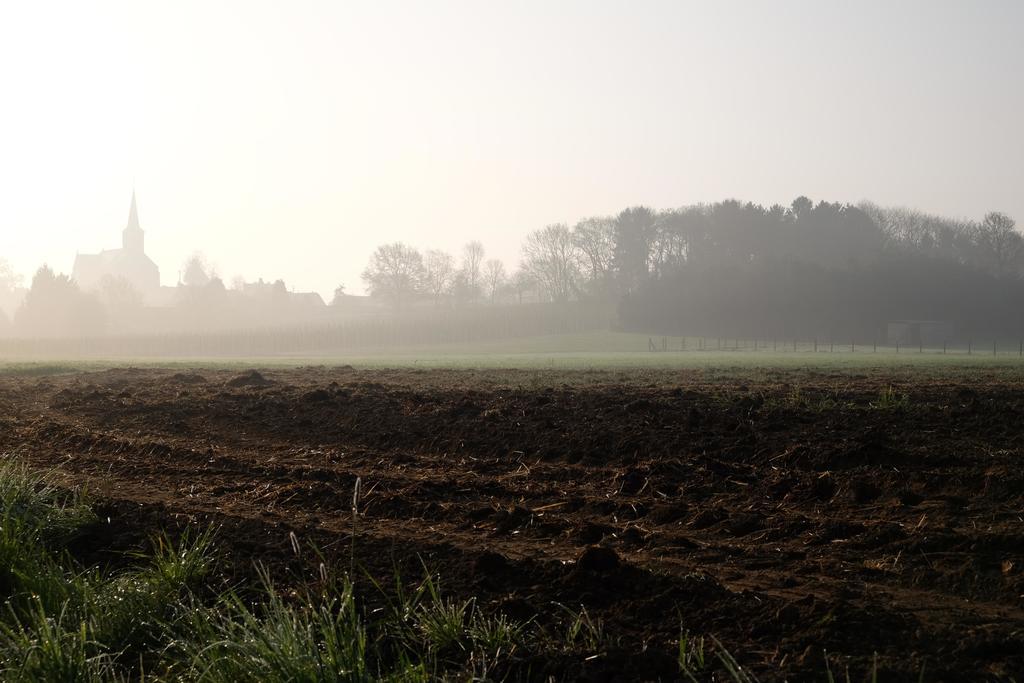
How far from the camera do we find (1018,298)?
3280 inches

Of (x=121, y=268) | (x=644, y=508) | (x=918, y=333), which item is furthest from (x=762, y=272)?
(x=121, y=268)

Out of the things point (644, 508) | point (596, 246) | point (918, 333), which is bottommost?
point (644, 508)

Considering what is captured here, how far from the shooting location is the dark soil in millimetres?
4598

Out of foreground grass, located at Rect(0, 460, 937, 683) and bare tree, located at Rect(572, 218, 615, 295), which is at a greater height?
bare tree, located at Rect(572, 218, 615, 295)

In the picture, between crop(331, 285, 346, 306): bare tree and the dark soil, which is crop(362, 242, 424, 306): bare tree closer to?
crop(331, 285, 346, 306): bare tree

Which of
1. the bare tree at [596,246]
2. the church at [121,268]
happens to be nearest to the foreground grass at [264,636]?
the bare tree at [596,246]

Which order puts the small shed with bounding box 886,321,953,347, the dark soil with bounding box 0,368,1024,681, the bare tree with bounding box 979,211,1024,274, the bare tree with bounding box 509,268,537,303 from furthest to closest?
the bare tree with bounding box 509,268,537,303 < the bare tree with bounding box 979,211,1024,274 < the small shed with bounding box 886,321,953,347 < the dark soil with bounding box 0,368,1024,681

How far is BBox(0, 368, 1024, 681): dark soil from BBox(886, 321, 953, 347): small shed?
224ft

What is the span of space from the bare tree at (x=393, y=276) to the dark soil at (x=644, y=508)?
9468 cm

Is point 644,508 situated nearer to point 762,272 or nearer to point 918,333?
point 918,333

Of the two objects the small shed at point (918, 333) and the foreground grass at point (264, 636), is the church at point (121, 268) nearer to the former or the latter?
the small shed at point (918, 333)

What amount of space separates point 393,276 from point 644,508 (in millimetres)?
102092

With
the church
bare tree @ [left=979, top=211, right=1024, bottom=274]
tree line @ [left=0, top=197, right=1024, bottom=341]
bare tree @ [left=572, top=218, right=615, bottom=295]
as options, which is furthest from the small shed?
the church

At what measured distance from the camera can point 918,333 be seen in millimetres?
76375
